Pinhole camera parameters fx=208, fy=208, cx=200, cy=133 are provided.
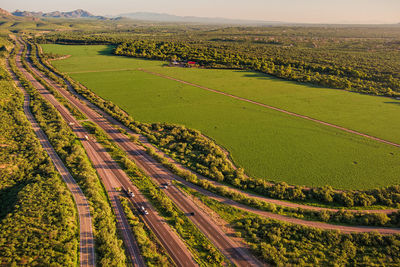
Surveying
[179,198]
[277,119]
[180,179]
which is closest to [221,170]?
[180,179]

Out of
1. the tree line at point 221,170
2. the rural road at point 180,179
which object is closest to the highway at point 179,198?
the rural road at point 180,179

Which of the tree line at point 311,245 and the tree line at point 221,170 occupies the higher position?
the tree line at point 221,170

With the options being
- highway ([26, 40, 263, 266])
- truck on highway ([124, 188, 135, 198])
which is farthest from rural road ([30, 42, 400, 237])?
truck on highway ([124, 188, 135, 198])

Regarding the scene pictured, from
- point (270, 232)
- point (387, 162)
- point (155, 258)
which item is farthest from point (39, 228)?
point (387, 162)

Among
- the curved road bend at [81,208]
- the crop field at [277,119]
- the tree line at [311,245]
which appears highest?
the crop field at [277,119]

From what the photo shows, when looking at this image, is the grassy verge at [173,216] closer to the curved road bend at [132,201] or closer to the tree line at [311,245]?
the curved road bend at [132,201]

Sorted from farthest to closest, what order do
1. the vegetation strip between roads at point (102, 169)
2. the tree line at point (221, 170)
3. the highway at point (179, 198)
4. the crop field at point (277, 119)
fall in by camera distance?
1. the crop field at point (277, 119)
2. the tree line at point (221, 170)
3. the highway at point (179, 198)
4. the vegetation strip between roads at point (102, 169)
